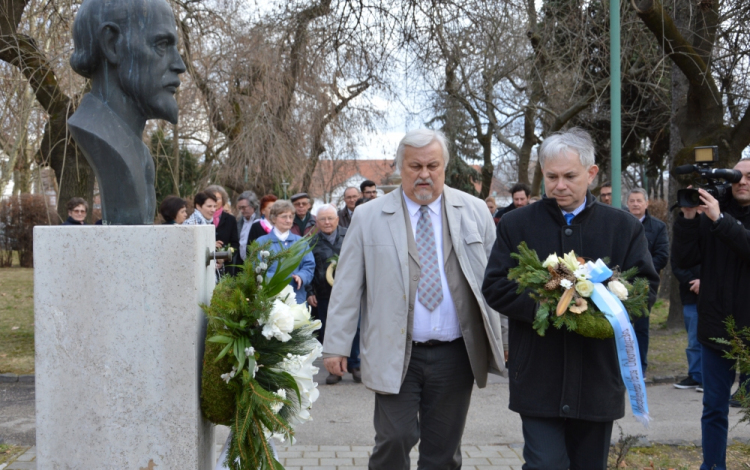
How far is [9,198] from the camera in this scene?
2130 cm

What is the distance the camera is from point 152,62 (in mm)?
3207

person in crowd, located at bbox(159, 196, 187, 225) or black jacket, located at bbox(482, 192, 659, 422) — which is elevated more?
person in crowd, located at bbox(159, 196, 187, 225)

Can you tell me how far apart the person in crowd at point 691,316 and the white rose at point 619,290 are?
3.92 m

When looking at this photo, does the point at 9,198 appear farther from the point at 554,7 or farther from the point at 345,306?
the point at 345,306

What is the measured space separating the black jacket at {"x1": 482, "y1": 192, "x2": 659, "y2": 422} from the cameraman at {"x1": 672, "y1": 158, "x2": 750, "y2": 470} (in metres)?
1.09

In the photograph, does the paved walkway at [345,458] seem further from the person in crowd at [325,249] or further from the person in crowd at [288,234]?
the person in crowd at [325,249]

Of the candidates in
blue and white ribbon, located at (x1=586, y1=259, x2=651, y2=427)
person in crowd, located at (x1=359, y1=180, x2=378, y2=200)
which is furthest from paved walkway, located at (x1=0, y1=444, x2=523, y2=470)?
person in crowd, located at (x1=359, y1=180, x2=378, y2=200)

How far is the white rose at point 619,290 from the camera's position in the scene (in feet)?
10.0

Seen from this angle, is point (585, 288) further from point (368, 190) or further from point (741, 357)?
point (368, 190)

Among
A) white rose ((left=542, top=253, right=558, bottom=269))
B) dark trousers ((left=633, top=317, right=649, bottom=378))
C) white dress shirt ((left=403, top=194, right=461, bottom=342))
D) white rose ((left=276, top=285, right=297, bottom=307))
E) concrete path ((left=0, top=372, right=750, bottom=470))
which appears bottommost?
concrete path ((left=0, top=372, right=750, bottom=470))

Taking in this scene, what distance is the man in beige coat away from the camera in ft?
11.7

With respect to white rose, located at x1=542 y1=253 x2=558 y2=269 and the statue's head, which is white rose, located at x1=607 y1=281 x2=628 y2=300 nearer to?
white rose, located at x1=542 y1=253 x2=558 y2=269

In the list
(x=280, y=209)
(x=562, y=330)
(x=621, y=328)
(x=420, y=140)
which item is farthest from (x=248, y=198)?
(x=621, y=328)

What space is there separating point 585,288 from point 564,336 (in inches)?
14.9
